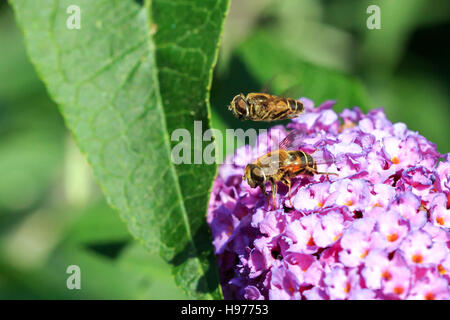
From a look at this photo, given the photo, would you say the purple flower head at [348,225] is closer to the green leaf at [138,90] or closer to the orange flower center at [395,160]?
the orange flower center at [395,160]

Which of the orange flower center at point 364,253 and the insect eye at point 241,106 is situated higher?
the insect eye at point 241,106

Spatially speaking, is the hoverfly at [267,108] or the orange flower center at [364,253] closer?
the orange flower center at [364,253]

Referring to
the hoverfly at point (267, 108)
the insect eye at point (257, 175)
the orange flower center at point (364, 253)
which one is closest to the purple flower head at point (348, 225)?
the orange flower center at point (364, 253)

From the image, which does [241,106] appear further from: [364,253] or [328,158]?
[364,253]

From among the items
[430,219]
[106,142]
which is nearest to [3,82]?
[106,142]

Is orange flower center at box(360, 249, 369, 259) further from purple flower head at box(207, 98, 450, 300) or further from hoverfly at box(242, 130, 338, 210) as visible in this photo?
hoverfly at box(242, 130, 338, 210)

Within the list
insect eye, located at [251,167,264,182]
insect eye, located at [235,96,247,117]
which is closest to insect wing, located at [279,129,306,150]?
insect eye, located at [251,167,264,182]
